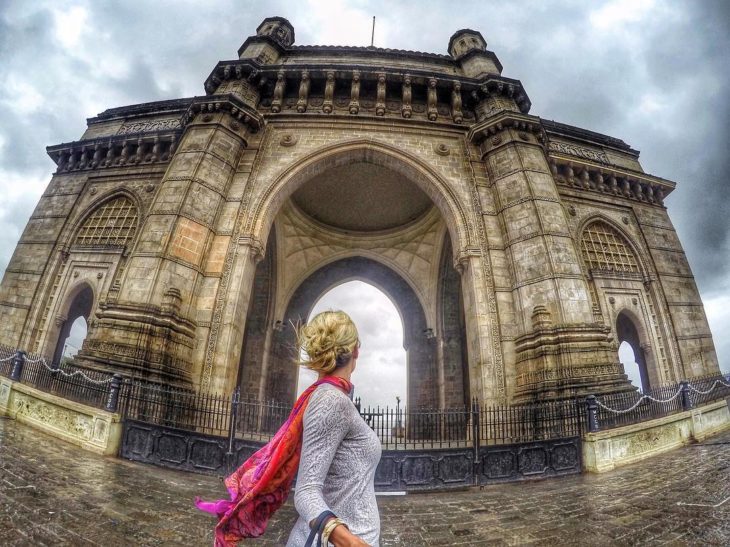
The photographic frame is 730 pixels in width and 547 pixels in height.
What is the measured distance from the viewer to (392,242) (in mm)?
17141

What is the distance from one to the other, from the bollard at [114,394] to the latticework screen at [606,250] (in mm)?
13611

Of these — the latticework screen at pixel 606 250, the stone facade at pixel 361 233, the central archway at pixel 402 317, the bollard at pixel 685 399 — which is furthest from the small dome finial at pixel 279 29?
the bollard at pixel 685 399

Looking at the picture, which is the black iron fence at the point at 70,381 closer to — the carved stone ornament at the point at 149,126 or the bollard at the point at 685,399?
the carved stone ornament at the point at 149,126

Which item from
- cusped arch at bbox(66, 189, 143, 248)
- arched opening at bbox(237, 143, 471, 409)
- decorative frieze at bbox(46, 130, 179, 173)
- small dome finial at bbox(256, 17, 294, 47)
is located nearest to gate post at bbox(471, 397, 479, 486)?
arched opening at bbox(237, 143, 471, 409)

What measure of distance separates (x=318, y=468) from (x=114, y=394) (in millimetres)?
6433

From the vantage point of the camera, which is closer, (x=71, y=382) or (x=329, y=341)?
(x=329, y=341)

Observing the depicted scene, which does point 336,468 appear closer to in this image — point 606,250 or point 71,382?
point 71,382

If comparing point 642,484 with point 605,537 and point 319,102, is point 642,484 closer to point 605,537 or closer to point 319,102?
point 605,537

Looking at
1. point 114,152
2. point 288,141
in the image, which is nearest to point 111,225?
point 114,152

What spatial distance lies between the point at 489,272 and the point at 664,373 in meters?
7.66

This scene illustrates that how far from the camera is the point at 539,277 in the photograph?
28.6 feet

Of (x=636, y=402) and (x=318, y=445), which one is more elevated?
(x=636, y=402)

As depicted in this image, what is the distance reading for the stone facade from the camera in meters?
8.27

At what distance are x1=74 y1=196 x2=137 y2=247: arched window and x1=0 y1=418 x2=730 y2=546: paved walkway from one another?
26.7ft
